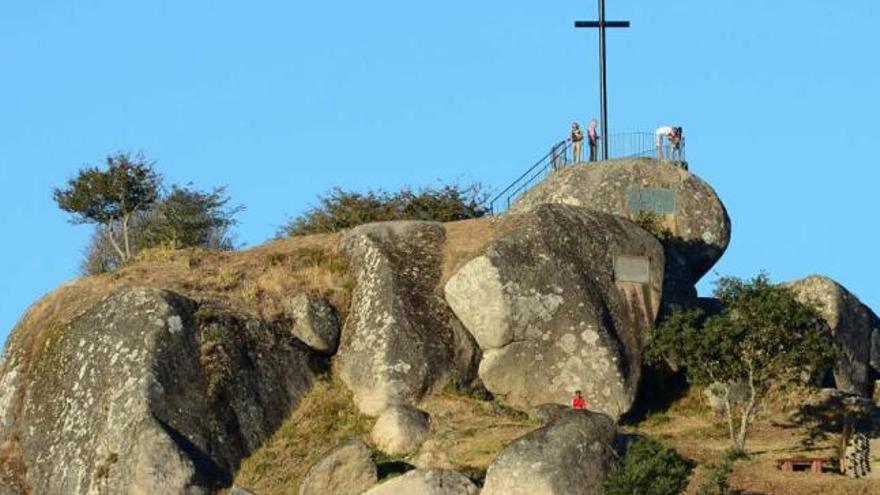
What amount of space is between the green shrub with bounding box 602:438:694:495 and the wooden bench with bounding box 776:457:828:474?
4.51m

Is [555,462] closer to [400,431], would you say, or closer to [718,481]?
[718,481]

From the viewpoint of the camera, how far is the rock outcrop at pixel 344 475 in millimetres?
64375

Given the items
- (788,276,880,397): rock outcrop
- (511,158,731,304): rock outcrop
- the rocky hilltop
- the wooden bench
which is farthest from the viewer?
(788,276,880,397): rock outcrop

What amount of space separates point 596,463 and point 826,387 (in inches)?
667

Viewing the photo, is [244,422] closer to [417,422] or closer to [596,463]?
[417,422]

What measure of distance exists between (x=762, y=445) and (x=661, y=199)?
11.2 metres

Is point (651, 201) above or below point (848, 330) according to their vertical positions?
above

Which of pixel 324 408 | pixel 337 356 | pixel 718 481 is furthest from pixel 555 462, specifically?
pixel 337 356

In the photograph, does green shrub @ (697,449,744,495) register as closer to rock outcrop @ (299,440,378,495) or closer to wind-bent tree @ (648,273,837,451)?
wind-bent tree @ (648,273,837,451)

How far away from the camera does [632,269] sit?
75.7 meters

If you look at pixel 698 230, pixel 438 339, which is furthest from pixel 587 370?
pixel 698 230

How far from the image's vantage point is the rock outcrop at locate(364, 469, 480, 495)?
6384 centimetres

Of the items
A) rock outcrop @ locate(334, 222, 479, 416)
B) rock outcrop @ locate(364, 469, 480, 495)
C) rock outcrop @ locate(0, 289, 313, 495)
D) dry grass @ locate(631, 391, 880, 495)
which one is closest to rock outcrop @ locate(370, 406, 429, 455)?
rock outcrop @ locate(334, 222, 479, 416)

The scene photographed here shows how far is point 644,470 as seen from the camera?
61906 mm
